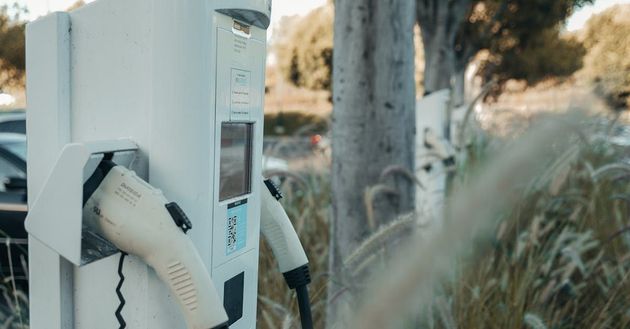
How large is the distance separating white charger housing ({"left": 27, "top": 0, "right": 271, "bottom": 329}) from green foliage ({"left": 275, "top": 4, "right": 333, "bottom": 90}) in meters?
21.8

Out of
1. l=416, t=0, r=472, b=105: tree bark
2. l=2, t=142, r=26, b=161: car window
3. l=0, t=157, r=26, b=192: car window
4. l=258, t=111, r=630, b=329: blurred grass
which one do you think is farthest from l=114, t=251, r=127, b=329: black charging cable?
l=416, t=0, r=472, b=105: tree bark

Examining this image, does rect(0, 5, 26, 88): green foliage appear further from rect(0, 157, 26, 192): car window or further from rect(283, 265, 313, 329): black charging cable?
rect(283, 265, 313, 329): black charging cable

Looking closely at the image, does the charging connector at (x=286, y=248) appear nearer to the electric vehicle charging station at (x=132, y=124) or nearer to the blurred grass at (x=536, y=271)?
the blurred grass at (x=536, y=271)

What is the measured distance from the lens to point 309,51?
2500 cm

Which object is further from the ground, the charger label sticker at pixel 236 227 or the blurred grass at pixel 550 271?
the charger label sticker at pixel 236 227

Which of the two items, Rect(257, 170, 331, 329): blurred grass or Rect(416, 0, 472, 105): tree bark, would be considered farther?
Rect(416, 0, 472, 105): tree bark

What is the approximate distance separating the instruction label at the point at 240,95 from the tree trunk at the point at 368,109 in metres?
1.30

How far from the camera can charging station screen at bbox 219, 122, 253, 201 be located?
1.56 m

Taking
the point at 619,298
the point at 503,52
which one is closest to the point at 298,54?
the point at 503,52

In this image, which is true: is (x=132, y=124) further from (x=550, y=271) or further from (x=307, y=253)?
(x=307, y=253)

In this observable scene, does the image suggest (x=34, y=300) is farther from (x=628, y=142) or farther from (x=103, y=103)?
(x=628, y=142)

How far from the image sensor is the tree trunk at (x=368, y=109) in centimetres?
281

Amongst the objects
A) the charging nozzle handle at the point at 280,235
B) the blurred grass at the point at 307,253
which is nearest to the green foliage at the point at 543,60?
the blurred grass at the point at 307,253

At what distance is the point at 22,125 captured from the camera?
641 centimetres
